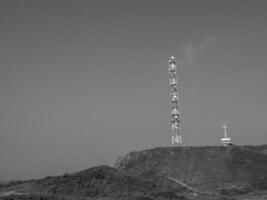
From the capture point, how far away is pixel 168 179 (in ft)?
221

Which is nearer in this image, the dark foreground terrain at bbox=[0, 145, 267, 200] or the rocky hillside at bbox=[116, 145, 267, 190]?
the dark foreground terrain at bbox=[0, 145, 267, 200]

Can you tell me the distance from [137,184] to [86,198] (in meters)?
11.8

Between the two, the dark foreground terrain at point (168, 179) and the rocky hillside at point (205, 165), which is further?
the rocky hillside at point (205, 165)

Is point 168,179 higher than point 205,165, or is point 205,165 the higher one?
point 205,165

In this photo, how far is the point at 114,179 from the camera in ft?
193

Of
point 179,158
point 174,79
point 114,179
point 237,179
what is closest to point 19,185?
point 114,179

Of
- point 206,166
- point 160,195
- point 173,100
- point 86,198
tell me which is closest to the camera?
point 86,198

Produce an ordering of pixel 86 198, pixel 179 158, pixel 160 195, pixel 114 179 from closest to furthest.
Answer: pixel 86 198 < pixel 160 195 < pixel 114 179 < pixel 179 158

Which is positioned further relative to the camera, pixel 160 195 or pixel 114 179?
pixel 114 179

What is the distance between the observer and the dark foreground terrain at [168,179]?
53844 millimetres

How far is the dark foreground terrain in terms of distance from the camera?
177ft

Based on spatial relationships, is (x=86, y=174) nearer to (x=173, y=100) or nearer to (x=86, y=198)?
(x=86, y=198)

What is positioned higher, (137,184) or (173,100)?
(173,100)

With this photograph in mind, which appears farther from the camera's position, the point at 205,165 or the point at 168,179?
the point at 205,165
